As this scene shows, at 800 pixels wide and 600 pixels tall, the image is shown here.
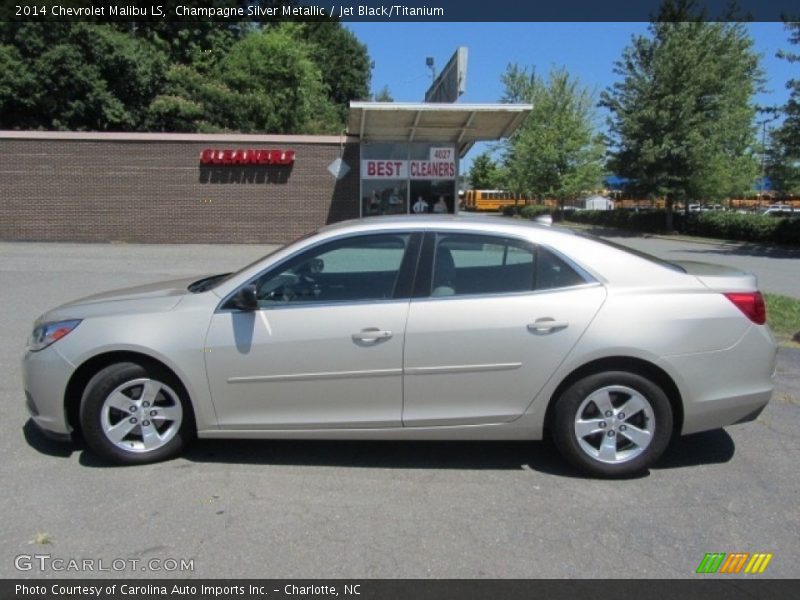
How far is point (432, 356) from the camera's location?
4.09 m

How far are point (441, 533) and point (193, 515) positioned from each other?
1331 mm

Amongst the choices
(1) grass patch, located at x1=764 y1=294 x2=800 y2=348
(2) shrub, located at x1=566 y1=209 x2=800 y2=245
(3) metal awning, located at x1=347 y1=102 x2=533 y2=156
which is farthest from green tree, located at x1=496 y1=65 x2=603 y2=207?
(1) grass patch, located at x1=764 y1=294 x2=800 y2=348

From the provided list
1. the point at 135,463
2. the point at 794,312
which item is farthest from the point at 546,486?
the point at 794,312

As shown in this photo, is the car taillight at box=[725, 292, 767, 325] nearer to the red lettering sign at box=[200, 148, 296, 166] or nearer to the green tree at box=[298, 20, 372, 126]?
the red lettering sign at box=[200, 148, 296, 166]

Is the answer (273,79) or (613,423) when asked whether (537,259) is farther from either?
(273,79)

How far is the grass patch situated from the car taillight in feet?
13.5

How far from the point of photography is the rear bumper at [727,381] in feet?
13.5

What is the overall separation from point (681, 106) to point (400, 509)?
1167 inches

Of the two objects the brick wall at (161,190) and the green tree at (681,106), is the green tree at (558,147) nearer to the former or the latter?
the green tree at (681,106)

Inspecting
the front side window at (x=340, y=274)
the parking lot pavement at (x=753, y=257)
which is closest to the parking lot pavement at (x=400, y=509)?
the front side window at (x=340, y=274)

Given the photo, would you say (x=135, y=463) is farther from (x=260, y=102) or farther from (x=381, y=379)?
(x=260, y=102)

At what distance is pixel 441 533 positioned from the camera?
3545mm

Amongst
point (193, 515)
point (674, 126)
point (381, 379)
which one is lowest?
point (193, 515)

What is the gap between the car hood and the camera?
431 cm
